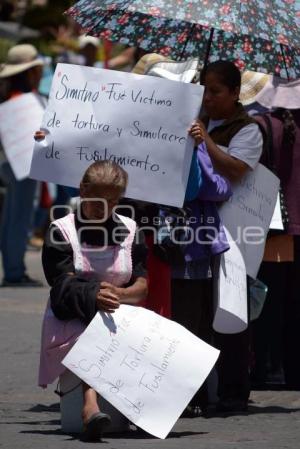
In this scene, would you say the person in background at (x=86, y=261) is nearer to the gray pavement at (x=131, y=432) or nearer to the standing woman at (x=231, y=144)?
the gray pavement at (x=131, y=432)

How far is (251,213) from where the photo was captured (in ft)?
23.9

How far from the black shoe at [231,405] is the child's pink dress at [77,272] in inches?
41.8

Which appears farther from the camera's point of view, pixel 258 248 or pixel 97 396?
pixel 258 248

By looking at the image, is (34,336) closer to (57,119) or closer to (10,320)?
(10,320)

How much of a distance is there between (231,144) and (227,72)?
35 centimetres

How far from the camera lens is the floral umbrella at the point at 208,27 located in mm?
6941

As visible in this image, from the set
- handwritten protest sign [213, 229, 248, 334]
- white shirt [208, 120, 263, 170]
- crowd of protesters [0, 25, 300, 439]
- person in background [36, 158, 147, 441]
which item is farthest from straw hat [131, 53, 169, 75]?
person in background [36, 158, 147, 441]

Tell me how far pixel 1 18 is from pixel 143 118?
1703 cm

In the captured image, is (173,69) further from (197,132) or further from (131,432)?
(131,432)

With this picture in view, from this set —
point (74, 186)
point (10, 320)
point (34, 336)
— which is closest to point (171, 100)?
point (74, 186)

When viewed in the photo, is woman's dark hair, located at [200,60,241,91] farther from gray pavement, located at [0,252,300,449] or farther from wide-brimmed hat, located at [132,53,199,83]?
gray pavement, located at [0,252,300,449]

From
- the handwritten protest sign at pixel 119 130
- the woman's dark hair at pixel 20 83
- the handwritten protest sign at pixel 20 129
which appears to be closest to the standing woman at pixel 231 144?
the handwritten protest sign at pixel 119 130

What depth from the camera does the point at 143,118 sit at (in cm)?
687

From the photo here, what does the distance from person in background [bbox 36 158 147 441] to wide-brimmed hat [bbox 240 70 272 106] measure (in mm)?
1648
